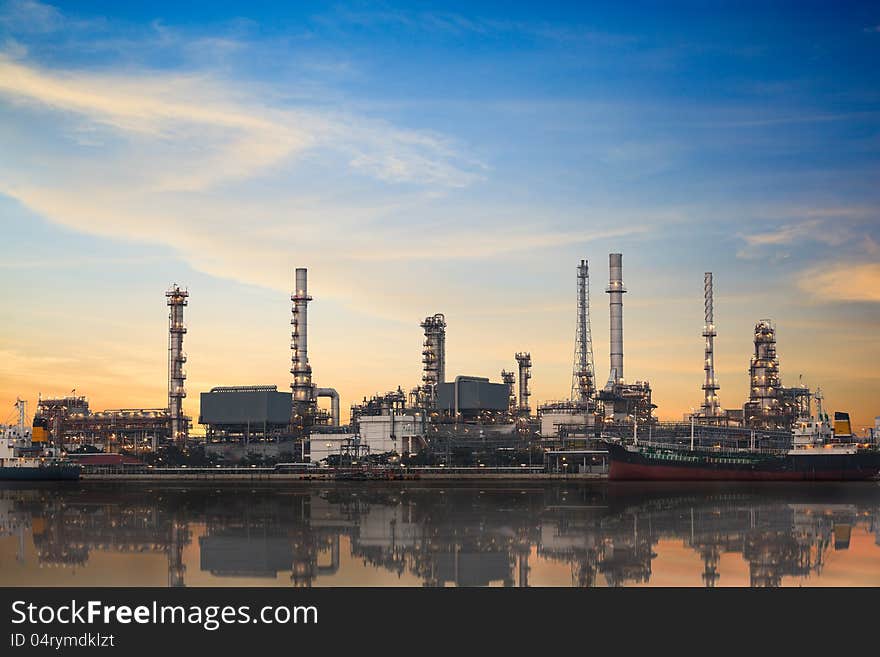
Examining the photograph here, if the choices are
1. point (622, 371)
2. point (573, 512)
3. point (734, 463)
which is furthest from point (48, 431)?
point (573, 512)

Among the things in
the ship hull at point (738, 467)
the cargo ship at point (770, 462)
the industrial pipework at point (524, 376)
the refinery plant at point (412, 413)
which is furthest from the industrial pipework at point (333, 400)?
the ship hull at point (738, 467)

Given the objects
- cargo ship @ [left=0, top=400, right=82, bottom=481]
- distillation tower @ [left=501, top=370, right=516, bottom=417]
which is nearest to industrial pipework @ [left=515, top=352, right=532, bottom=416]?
distillation tower @ [left=501, top=370, right=516, bottom=417]

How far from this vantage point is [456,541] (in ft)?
117

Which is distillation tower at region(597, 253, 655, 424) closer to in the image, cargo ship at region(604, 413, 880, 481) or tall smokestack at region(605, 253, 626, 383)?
tall smokestack at region(605, 253, 626, 383)

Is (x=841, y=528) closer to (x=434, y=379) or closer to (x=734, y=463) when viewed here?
(x=734, y=463)

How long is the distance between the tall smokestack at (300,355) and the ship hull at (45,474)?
107 ft

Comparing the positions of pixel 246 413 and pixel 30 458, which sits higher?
pixel 246 413

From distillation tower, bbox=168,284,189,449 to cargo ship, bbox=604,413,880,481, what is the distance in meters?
63.6

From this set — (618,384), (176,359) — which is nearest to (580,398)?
(618,384)

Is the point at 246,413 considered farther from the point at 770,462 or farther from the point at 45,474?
the point at 770,462

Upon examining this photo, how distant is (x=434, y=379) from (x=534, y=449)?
2442 cm

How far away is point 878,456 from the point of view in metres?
101

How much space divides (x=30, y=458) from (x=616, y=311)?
7737 centimetres

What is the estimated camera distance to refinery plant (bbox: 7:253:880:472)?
408ft
